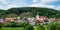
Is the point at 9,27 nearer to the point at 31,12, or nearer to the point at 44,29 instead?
the point at 31,12

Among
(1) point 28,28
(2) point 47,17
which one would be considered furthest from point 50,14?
(1) point 28,28

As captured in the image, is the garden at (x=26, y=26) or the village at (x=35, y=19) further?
the village at (x=35, y=19)

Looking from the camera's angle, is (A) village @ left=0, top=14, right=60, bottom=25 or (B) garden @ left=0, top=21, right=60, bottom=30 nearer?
(B) garden @ left=0, top=21, right=60, bottom=30

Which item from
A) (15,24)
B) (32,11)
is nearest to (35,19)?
(32,11)

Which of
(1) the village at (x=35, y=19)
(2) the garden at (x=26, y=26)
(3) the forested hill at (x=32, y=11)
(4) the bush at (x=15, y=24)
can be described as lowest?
(2) the garden at (x=26, y=26)

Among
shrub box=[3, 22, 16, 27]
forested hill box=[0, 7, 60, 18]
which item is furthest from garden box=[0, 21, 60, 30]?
forested hill box=[0, 7, 60, 18]

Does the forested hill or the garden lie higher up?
the forested hill

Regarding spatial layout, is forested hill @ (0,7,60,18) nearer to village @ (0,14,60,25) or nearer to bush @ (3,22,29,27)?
village @ (0,14,60,25)

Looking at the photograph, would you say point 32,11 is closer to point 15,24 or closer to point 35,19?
point 35,19

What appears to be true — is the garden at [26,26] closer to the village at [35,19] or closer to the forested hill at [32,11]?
the village at [35,19]

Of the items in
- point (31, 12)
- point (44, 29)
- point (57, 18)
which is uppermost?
point (31, 12)

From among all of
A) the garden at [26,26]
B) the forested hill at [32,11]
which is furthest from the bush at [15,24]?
the forested hill at [32,11]
